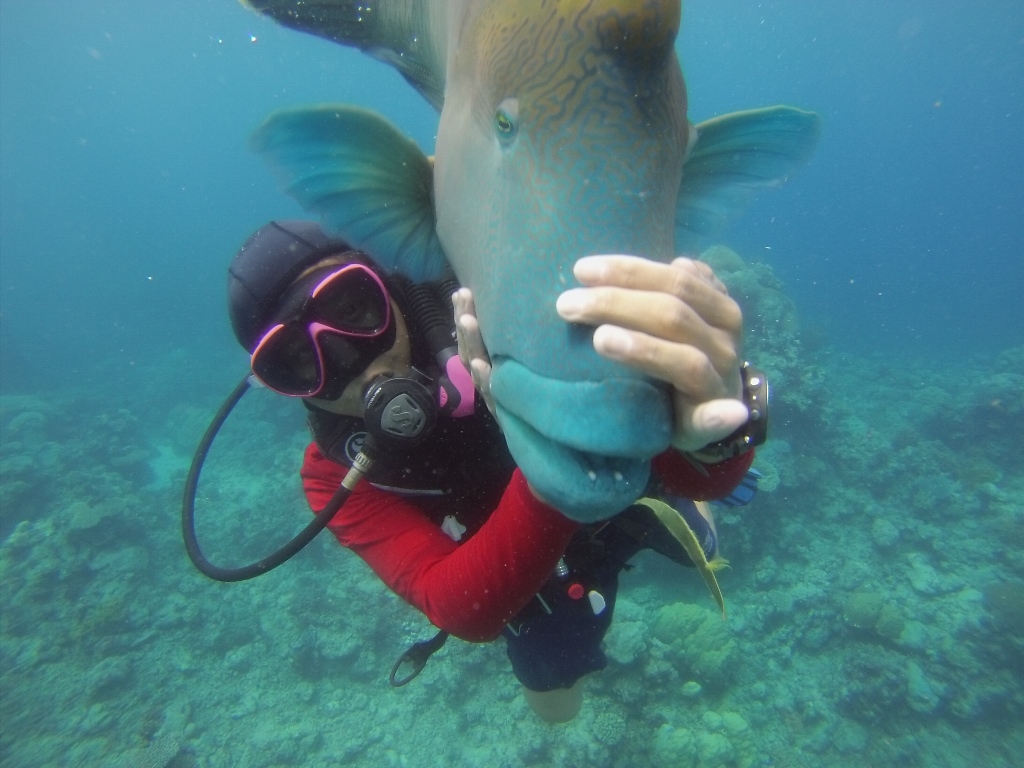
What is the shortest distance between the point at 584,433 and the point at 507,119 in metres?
0.59

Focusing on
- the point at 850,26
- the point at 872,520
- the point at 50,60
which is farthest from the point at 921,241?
the point at 50,60

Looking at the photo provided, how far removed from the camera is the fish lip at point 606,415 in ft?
2.53

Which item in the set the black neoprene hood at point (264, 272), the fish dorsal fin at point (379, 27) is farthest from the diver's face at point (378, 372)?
the fish dorsal fin at point (379, 27)

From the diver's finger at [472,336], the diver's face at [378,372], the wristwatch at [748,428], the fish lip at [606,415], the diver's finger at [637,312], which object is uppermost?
the diver's finger at [637,312]

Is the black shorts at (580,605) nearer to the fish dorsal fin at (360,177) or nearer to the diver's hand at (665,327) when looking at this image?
the fish dorsal fin at (360,177)

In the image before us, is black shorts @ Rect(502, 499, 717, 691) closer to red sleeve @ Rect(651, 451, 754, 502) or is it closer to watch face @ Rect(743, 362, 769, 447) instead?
red sleeve @ Rect(651, 451, 754, 502)

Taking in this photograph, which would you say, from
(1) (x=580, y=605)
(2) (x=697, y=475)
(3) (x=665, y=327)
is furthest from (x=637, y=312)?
(1) (x=580, y=605)

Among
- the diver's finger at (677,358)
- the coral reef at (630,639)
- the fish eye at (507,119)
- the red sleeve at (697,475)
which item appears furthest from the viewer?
the coral reef at (630,639)

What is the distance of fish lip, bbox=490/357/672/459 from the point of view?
30.3 inches

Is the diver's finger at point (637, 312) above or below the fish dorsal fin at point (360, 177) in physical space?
above

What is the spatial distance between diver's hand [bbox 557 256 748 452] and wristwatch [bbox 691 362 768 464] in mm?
361

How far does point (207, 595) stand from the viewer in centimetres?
973

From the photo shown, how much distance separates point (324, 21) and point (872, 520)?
10992mm

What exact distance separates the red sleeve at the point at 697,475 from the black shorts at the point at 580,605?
694 millimetres
